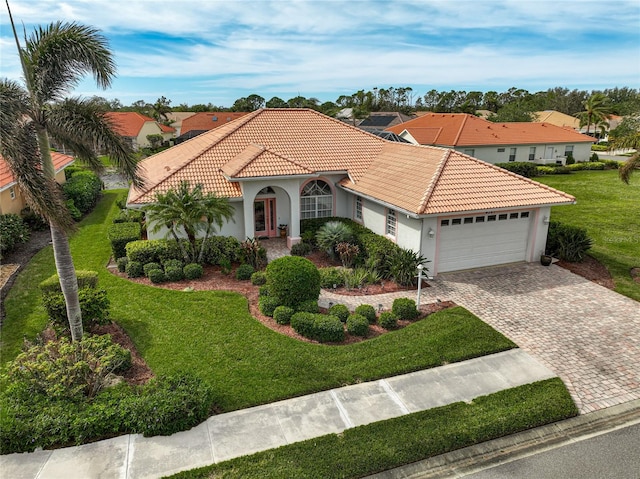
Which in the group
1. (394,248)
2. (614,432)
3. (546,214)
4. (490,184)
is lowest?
(614,432)

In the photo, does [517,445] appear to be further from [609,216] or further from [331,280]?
[609,216]

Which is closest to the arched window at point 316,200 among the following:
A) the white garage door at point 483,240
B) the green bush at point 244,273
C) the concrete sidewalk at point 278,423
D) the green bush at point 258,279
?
the green bush at point 244,273

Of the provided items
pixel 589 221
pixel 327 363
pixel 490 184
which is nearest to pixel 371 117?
pixel 589 221

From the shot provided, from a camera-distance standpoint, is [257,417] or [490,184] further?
[490,184]

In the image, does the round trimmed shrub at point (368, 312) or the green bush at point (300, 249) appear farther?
the green bush at point (300, 249)

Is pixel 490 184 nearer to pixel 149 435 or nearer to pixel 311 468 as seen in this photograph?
pixel 311 468

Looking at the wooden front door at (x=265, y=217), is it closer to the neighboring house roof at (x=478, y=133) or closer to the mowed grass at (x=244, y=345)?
the mowed grass at (x=244, y=345)

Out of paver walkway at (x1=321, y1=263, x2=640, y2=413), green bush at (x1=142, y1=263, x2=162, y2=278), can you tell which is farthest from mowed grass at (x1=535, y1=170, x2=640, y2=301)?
green bush at (x1=142, y1=263, x2=162, y2=278)
